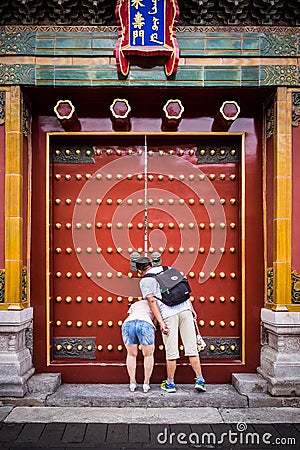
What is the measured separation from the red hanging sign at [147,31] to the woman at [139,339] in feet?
8.64

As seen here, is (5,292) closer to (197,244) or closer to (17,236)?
(17,236)

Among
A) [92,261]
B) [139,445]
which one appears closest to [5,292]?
[92,261]

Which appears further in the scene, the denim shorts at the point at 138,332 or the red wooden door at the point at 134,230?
the red wooden door at the point at 134,230

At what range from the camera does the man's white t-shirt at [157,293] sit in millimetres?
6035

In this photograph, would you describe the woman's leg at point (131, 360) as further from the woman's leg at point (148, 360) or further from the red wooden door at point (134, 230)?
the red wooden door at point (134, 230)

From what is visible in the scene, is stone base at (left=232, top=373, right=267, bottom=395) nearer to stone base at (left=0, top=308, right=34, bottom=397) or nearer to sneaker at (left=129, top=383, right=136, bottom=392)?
sneaker at (left=129, top=383, right=136, bottom=392)

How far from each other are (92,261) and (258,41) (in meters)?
3.11

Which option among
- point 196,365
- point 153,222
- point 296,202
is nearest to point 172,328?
point 196,365

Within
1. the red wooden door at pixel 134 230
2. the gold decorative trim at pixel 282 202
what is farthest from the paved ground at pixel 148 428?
the gold decorative trim at pixel 282 202

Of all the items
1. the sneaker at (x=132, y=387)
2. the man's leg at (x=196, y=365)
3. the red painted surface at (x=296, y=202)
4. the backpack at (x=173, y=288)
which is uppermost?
the red painted surface at (x=296, y=202)

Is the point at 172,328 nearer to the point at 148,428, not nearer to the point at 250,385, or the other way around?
the point at 250,385

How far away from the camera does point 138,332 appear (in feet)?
19.9

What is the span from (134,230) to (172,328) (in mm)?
1292

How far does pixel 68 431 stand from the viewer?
5109 millimetres
